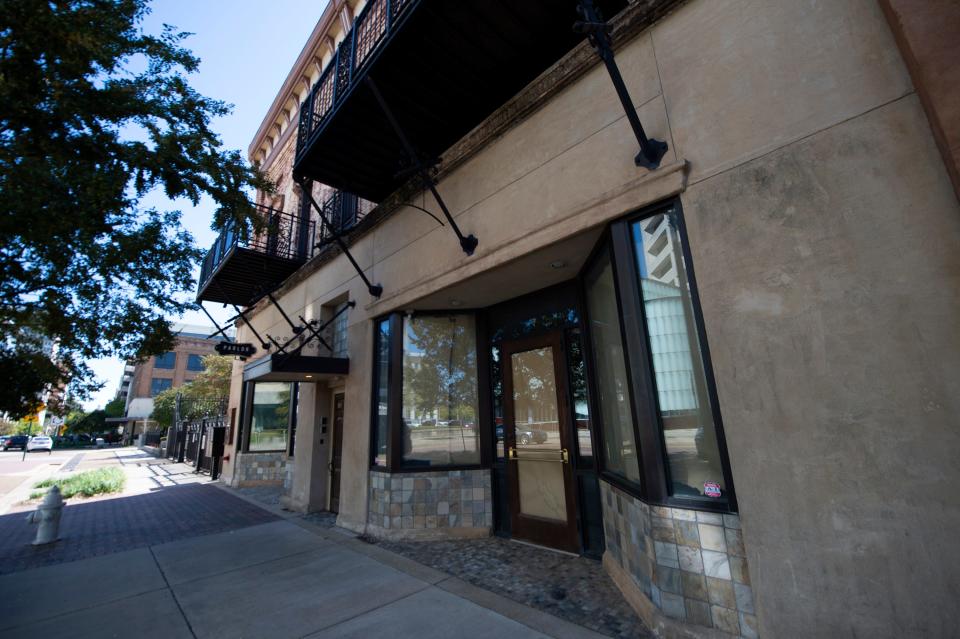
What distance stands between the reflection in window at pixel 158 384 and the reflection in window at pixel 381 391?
2304 inches

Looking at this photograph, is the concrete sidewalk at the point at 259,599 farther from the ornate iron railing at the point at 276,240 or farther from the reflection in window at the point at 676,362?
the ornate iron railing at the point at 276,240

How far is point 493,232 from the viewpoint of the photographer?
5176 millimetres

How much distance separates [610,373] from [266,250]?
31.1 feet

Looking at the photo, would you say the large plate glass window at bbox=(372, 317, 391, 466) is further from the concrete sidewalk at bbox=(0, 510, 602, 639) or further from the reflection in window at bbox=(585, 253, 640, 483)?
the reflection in window at bbox=(585, 253, 640, 483)

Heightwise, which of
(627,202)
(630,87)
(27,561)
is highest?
(630,87)

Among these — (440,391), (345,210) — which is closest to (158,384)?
(345,210)

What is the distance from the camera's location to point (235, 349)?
11070 mm

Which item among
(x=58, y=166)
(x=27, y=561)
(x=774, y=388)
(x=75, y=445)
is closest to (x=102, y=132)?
(x=58, y=166)

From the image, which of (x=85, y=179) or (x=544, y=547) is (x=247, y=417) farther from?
(x=544, y=547)

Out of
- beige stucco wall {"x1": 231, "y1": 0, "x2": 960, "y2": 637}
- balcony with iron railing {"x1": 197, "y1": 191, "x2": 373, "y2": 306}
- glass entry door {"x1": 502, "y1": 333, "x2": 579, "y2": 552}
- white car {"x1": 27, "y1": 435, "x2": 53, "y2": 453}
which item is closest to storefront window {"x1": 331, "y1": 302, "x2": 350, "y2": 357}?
balcony with iron railing {"x1": 197, "y1": 191, "x2": 373, "y2": 306}

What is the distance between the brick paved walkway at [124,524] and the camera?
5.99 m

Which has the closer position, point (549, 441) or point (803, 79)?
point (803, 79)

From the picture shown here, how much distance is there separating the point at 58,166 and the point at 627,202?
7.17 m

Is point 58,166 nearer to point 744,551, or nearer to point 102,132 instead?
point 102,132
